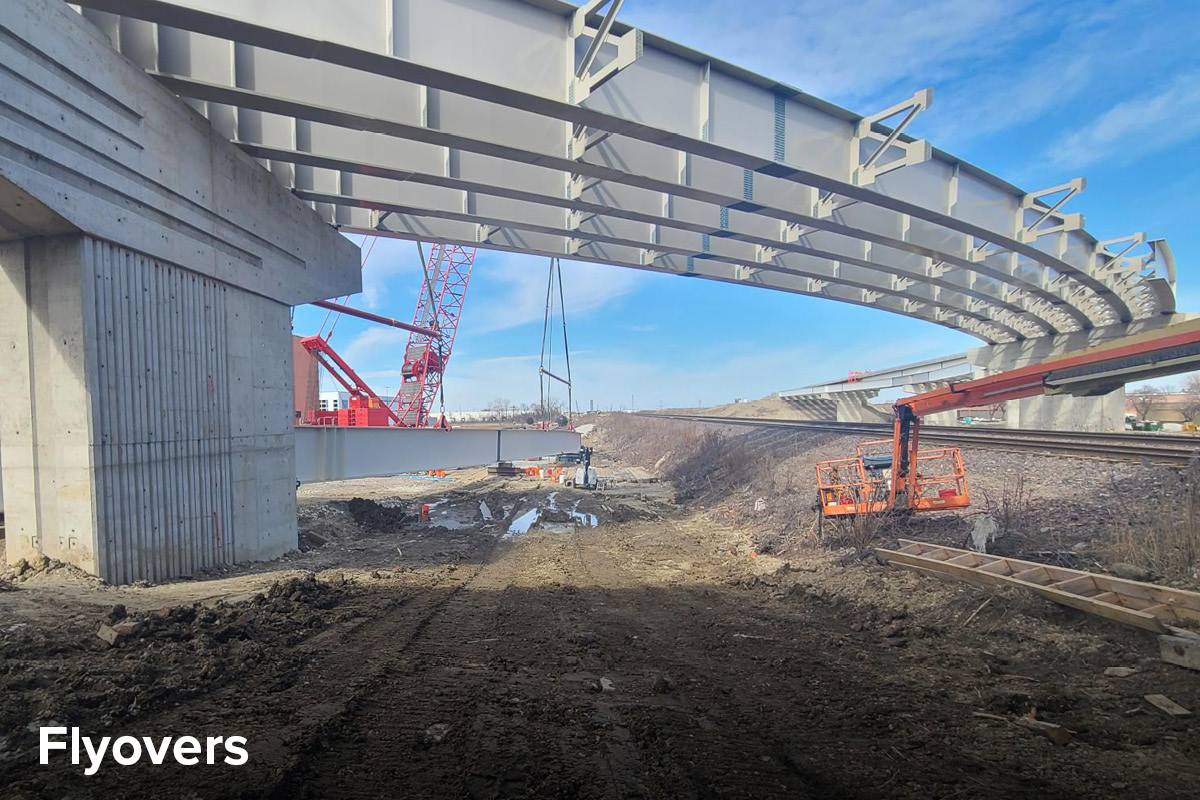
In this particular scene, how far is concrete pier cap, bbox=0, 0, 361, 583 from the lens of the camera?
19.9 feet

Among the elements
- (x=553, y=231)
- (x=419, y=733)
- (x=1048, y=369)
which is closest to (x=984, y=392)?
(x=1048, y=369)

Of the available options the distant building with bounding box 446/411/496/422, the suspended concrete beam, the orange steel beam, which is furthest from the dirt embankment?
the distant building with bounding box 446/411/496/422

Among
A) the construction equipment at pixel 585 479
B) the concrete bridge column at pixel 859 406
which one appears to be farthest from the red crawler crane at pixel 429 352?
the concrete bridge column at pixel 859 406

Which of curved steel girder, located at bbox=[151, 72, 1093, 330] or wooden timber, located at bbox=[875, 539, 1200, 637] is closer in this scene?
wooden timber, located at bbox=[875, 539, 1200, 637]

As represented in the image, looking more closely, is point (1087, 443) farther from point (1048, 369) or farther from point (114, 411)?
point (114, 411)

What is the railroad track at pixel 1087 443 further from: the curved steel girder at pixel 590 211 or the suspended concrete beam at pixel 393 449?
the suspended concrete beam at pixel 393 449

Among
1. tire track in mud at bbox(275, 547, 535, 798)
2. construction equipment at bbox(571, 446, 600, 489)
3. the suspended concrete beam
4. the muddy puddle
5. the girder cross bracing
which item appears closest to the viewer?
tire track in mud at bbox(275, 547, 535, 798)

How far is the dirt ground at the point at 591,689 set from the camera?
3.26 metres

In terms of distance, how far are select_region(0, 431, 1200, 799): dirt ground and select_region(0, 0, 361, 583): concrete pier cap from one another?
0.73 metres

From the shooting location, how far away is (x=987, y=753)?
12.0ft

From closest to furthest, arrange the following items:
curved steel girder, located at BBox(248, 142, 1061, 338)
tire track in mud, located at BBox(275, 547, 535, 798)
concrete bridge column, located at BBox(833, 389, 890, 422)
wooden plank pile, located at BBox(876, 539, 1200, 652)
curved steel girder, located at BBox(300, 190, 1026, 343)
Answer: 1. tire track in mud, located at BBox(275, 547, 535, 798)
2. wooden plank pile, located at BBox(876, 539, 1200, 652)
3. curved steel girder, located at BBox(248, 142, 1061, 338)
4. curved steel girder, located at BBox(300, 190, 1026, 343)
5. concrete bridge column, located at BBox(833, 389, 890, 422)

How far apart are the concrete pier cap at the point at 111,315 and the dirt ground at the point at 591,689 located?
73 cm

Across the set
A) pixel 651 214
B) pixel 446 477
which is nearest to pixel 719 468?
pixel 651 214

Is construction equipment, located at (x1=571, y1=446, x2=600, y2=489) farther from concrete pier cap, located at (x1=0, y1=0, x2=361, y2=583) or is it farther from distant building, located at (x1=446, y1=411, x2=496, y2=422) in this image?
distant building, located at (x1=446, y1=411, x2=496, y2=422)
